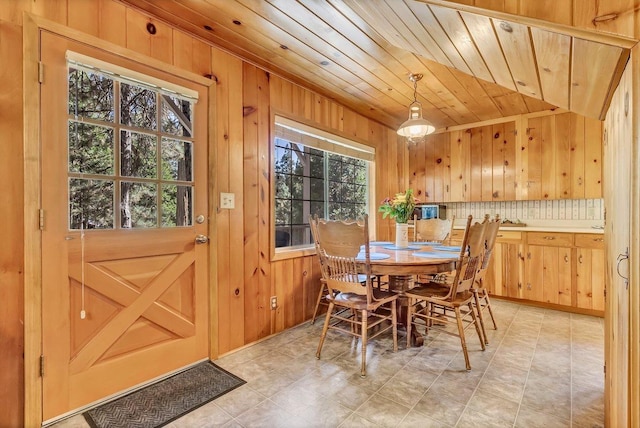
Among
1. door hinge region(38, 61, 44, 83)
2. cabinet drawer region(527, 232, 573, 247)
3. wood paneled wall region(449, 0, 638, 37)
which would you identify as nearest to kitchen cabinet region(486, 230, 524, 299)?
cabinet drawer region(527, 232, 573, 247)

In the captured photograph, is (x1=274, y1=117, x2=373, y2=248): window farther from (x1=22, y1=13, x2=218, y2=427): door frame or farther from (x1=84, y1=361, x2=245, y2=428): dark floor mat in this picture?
(x1=22, y1=13, x2=218, y2=427): door frame

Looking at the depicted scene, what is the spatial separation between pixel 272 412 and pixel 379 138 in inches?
141

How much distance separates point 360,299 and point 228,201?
1288 mm

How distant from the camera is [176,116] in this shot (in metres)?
2.13

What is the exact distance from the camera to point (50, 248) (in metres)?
1.60

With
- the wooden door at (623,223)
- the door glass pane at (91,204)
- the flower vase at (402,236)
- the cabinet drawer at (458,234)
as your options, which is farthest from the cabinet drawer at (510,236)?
the door glass pane at (91,204)

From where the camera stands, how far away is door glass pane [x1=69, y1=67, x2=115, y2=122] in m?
1.70

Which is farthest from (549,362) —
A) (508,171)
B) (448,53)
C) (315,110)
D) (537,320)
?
(315,110)

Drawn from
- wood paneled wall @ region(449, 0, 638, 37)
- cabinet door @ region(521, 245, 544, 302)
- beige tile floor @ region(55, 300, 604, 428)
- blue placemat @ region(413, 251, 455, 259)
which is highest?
wood paneled wall @ region(449, 0, 638, 37)

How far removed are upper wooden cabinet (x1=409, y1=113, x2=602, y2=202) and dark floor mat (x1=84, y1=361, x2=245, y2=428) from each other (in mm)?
3868

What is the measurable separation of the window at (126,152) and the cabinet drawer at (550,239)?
3.74 metres

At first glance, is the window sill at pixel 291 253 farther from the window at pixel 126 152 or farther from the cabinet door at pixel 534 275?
the cabinet door at pixel 534 275

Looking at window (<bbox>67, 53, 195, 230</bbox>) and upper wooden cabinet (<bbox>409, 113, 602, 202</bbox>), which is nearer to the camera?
window (<bbox>67, 53, 195, 230</bbox>)

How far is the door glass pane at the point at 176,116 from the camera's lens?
207cm
